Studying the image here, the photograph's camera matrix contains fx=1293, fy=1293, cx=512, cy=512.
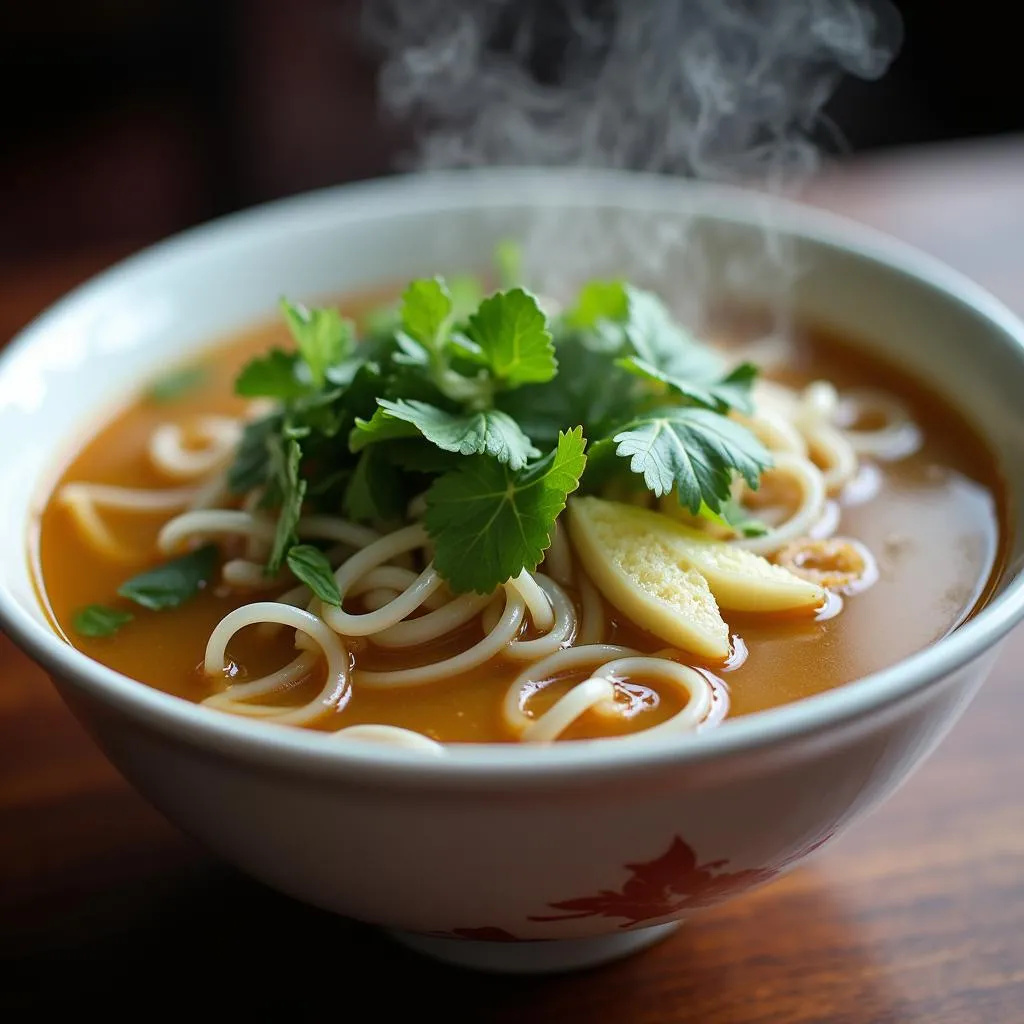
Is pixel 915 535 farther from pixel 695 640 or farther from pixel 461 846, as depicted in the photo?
pixel 461 846

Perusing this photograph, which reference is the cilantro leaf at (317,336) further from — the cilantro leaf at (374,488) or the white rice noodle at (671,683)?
the white rice noodle at (671,683)

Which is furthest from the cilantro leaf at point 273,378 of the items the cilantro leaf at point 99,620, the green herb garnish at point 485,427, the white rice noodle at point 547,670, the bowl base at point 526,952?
the bowl base at point 526,952

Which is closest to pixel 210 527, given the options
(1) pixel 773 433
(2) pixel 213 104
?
(1) pixel 773 433

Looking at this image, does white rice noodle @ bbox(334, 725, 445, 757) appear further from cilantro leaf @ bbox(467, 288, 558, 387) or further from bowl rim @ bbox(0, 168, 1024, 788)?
cilantro leaf @ bbox(467, 288, 558, 387)

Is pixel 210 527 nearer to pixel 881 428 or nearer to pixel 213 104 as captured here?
pixel 881 428

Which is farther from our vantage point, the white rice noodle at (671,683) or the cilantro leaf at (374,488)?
the cilantro leaf at (374,488)

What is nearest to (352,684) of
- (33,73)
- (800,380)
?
(800,380)

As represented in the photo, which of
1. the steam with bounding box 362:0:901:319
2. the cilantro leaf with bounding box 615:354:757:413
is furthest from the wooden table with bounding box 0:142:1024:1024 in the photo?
the steam with bounding box 362:0:901:319
